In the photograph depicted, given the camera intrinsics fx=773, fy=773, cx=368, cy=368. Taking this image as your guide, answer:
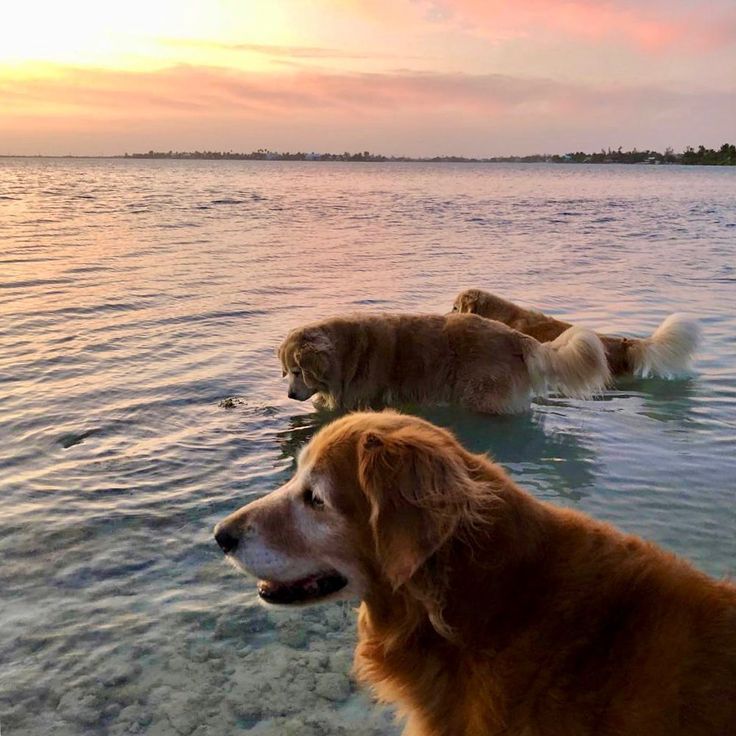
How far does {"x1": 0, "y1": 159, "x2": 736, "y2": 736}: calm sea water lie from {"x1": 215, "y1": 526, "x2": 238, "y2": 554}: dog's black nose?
1118 mm

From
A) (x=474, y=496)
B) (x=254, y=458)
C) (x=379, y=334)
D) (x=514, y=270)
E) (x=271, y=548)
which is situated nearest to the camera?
(x=474, y=496)

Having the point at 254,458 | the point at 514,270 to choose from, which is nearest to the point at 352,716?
the point at 254,458

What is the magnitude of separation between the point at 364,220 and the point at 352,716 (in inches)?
1199

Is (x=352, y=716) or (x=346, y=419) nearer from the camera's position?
(x=346, y=419)

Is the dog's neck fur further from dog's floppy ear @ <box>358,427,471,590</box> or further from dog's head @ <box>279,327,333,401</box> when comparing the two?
dog's head @ <box>279,327,333,401</box>

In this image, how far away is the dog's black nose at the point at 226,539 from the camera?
344 cm

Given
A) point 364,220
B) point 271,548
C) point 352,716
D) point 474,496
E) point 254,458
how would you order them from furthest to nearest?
point 364,220 < point 254,458 < point 352,716 < point 271,548 < point 474,496

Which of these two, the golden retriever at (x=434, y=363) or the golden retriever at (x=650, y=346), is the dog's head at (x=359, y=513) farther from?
the golden retriever at (x=650, y=346)

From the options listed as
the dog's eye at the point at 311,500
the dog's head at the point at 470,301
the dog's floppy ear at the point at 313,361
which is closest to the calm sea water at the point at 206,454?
the dog's floppy ear at the point at 313,361

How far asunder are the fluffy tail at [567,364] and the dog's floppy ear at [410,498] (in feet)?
19.5

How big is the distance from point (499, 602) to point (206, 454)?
491 centimetres

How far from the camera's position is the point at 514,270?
776 inches

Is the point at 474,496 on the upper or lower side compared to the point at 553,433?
upper

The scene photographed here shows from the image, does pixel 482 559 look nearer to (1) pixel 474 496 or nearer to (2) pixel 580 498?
(1) pixel 474 496
